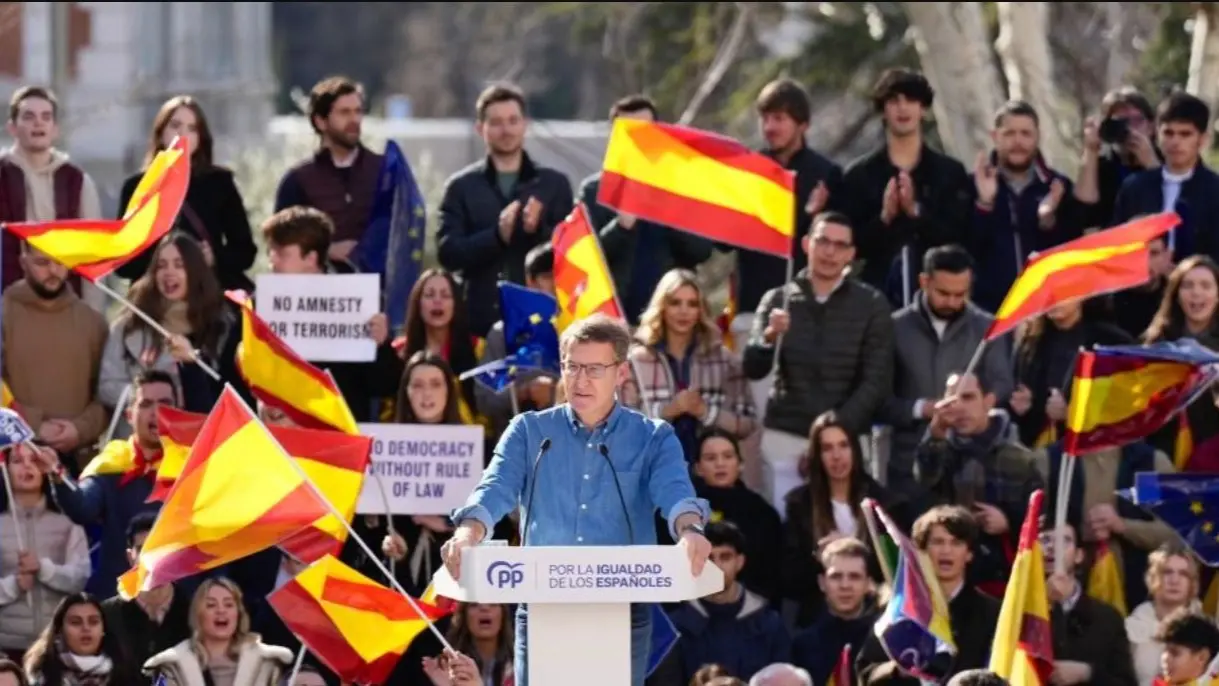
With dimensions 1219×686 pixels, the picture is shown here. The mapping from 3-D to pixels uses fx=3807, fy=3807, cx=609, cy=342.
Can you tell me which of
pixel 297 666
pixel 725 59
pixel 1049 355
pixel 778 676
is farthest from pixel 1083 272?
pixel 725 59

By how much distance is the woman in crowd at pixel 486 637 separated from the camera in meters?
15.4

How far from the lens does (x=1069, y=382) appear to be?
17.1 m

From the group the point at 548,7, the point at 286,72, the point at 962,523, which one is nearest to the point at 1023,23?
the point at 548,7

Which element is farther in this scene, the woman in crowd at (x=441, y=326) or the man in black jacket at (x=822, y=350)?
the woman in crowd at (x=441, y=326)

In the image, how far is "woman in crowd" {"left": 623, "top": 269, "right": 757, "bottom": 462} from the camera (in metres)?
16.8

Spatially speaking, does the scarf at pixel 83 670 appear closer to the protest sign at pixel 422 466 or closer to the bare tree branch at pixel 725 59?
the protest sign at pixel 422 466

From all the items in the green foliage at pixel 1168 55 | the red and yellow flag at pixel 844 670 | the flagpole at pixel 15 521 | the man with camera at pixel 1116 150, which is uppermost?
the green foliage at pixel 1168 55

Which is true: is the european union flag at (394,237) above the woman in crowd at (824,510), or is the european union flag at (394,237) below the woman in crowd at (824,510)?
above

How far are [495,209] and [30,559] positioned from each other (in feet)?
10.1

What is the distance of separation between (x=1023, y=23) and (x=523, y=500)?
45.4ft

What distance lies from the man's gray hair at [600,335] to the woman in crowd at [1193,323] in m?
5.24

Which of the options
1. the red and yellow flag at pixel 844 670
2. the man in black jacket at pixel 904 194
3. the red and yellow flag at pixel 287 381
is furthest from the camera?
the man in black jacket at pixel 904 194

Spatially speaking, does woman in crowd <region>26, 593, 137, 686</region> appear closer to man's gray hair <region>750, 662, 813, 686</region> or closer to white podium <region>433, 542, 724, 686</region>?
man's gray hair <region>750, 662, 813, 686</region>

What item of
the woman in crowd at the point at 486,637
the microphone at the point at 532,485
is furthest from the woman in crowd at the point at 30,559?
the microphone at the point at 532,485
